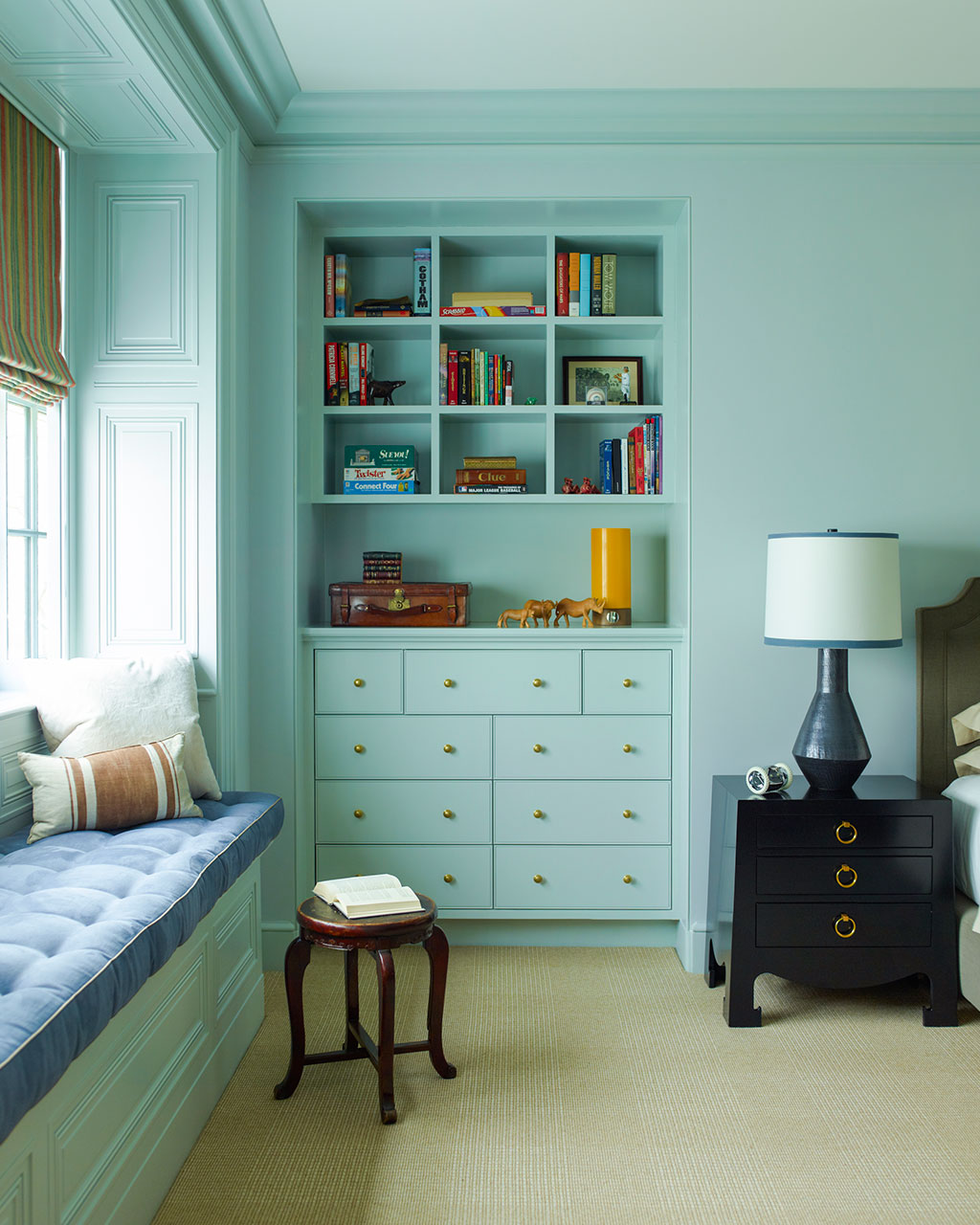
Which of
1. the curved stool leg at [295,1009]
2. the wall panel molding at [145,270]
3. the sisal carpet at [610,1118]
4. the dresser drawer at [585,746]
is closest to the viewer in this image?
the sisal carpet at [610,1118]

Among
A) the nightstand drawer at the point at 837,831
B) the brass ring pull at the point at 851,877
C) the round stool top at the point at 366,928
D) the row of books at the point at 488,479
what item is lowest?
the brass ring pull at the point at 851,877

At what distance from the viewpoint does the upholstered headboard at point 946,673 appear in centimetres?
294

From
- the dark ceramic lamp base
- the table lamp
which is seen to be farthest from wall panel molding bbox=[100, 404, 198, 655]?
the dark ceramic lamp base

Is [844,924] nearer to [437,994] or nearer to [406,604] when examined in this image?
[437,994]

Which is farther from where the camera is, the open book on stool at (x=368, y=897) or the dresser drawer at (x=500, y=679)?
the dresser drawer at (x=500, y=679)

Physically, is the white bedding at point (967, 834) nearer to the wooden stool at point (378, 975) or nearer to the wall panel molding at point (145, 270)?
the wooden stool at point (378, 975)

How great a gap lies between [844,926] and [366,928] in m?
1.42

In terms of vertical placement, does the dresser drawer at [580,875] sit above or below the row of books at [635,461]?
below

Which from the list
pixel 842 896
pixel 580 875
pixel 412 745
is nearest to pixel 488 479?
pixel 412 745

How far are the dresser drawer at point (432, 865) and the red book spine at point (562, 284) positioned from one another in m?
1.90

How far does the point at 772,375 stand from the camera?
2.97 m

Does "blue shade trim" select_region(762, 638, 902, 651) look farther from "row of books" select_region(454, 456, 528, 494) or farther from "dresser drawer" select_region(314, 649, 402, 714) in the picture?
"dresser drawer" select_region(314, 649, 402, 714)

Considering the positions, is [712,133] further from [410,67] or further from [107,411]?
[107,411]

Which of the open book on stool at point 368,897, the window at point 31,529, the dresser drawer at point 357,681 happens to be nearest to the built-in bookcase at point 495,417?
the dresser drawer at point 357,681
